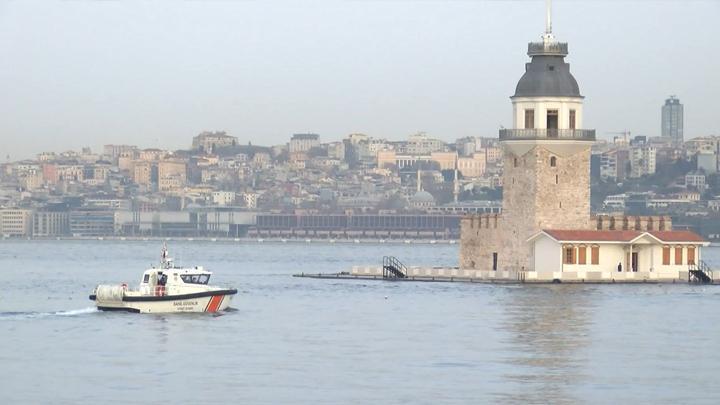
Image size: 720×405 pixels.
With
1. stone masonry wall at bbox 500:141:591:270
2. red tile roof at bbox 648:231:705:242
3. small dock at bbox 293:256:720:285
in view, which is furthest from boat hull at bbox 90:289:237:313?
red tile roof at bbox 648:231:705:242

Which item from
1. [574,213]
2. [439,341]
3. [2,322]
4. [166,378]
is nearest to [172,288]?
[2,322]

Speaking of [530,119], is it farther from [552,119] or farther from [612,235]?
[612,235]

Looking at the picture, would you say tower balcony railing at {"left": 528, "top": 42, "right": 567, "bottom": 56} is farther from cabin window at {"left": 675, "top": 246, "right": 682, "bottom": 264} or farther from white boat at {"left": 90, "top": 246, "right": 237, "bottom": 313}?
white boat at {"left": 90, "top": 246, "right": 237, "bottom": 313}

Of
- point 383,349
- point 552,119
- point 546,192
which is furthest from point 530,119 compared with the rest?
point 383,349

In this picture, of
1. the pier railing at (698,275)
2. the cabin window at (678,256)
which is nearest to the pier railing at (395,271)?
the cabin window at (678,256)

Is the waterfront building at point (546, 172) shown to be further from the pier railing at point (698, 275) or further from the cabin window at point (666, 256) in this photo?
the pier railing at point (698, 275)

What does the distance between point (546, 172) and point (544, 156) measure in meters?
0.59

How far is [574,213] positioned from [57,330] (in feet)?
86.3

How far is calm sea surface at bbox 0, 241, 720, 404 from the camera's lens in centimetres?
3912

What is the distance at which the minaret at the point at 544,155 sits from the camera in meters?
74.1

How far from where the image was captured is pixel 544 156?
7412 centimetres

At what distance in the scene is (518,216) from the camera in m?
74.8

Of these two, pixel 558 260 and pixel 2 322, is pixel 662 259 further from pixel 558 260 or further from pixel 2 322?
pixel 2 322

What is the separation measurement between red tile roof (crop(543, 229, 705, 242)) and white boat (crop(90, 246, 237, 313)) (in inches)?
711
